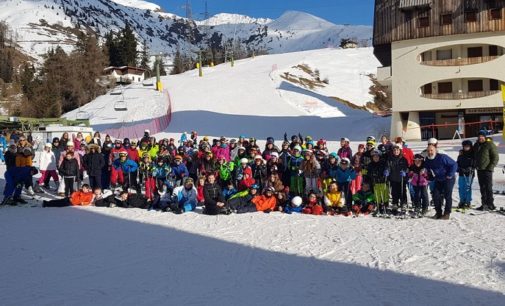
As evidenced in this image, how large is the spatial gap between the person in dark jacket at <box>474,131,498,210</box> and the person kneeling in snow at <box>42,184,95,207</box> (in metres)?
9.33

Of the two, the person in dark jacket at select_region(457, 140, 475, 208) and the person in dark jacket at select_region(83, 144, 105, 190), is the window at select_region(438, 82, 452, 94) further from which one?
the person in dark jacket at select_region(83, 144, 105, 190)

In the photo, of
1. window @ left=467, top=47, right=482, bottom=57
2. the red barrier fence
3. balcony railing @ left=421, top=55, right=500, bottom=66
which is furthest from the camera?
the red barrier fence

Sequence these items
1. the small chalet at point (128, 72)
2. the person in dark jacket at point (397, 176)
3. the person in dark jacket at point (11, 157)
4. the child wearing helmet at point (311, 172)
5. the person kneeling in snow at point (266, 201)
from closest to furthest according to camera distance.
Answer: the person in dark jacket at point (397, 176)
the person kneeling in snow at point (266, 201)
the child wearing helmet at point (311, 172)
the person in dark jacket at point (11, 157)
the small chalet at point (128, 72)

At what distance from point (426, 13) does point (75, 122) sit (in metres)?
25.0

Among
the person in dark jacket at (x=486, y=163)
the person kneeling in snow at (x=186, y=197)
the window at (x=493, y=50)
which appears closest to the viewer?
the person in dark jacket at (x=486, y=163)

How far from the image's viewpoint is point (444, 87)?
32.1 m

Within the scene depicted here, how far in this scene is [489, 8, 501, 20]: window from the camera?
92.9 feet

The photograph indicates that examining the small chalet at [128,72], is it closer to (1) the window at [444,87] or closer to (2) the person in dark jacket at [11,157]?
(1) the window at [444,87]

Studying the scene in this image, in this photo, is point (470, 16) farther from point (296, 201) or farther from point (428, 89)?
point (296, 201)

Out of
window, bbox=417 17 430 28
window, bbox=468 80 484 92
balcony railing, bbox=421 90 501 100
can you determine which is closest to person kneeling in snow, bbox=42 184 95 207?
balcony railing, bbox=421 90 501 100

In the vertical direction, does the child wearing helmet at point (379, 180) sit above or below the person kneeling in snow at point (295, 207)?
above

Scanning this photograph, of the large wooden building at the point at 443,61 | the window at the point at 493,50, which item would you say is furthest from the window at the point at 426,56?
the window at the point at 493,50

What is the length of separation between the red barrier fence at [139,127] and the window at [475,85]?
21779 millimetres

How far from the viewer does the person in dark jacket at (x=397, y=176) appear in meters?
10.6
